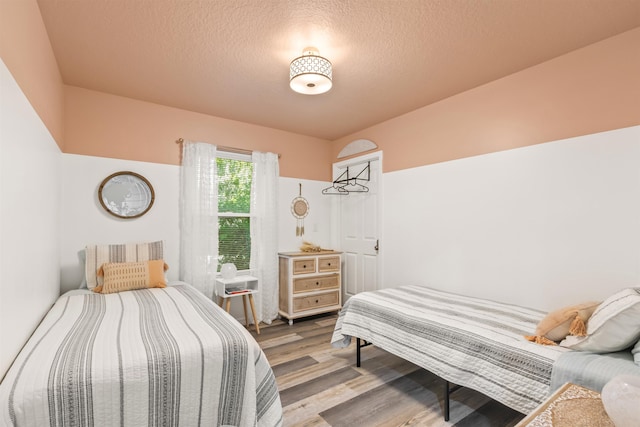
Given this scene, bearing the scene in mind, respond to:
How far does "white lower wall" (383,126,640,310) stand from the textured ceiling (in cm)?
76

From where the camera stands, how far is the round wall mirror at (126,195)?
10.1 ft

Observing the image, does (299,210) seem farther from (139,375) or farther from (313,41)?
(139,375)

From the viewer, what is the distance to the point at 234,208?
12.8 feet

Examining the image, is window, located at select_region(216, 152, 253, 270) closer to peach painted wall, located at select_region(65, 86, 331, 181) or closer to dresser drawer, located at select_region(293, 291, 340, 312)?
peach painted wall, located at select_region(65, 86, 331, 181)

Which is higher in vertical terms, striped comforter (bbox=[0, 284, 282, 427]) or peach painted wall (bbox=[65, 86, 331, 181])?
peach painted wall (bbox=[65, 86, 331, 181])

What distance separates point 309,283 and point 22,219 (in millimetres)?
2911

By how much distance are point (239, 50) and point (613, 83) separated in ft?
8.65

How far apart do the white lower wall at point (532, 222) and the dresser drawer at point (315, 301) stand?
42.4 inches

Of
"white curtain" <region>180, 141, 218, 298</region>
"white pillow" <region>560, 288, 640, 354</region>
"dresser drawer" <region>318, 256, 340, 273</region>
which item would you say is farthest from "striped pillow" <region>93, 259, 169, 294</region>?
"white pillow" <region>560, 288, 640, 354</region>

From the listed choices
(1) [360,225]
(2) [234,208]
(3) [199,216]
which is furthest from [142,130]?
(1) [360,225]

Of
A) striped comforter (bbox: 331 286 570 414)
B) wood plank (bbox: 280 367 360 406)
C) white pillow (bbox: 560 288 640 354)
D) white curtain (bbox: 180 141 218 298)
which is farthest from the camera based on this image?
white curtain (bbox: 180 141 218 298)

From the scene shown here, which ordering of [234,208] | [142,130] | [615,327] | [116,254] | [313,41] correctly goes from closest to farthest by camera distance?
[615,327] → [313,41] → [116,254] → [142,130] → [234,208]

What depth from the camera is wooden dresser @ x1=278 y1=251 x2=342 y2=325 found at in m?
3.88

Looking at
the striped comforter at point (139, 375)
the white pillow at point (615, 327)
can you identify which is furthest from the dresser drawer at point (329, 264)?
the white pillow at point (615, 327)
